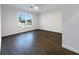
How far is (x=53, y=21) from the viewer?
3.52 metres

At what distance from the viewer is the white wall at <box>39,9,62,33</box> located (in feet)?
10.9

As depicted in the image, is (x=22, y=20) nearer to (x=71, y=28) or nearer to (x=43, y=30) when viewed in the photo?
(x=43, y=30)

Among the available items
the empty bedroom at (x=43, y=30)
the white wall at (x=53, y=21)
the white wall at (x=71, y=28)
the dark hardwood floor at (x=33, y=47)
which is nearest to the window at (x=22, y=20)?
the empty bedroom at (x=43, y=30)

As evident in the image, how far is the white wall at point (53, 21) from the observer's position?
3314mm

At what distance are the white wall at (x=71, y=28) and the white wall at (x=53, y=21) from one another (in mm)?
1017

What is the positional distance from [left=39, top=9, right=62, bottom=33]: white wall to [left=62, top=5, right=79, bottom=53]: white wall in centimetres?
102

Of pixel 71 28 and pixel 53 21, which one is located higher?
pixel 53 21

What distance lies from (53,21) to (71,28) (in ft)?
5.03

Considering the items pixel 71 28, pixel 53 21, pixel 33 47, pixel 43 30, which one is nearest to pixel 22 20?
pixel 43 30

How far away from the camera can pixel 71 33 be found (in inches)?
81.0

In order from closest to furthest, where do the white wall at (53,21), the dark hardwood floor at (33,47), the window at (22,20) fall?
the dark hardwood floor at (33,47)
the white wall at (53,21)
the window at (22,20)

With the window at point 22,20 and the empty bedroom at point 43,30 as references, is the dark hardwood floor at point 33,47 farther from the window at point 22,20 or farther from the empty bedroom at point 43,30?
the window at point 22,20
